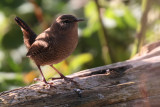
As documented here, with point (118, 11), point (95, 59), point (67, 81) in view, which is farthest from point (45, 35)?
point (118, 11)

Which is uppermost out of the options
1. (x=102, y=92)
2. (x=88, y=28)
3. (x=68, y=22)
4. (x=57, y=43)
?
(x=88, y=28)

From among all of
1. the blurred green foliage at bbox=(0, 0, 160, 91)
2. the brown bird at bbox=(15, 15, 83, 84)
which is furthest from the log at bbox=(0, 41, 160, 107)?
the blurred green foliage at bbox=(0, 0, 160, 91)

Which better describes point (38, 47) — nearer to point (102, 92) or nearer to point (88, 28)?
point (102, 92)

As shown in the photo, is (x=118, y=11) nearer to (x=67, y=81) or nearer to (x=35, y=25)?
(x=35, y=25)

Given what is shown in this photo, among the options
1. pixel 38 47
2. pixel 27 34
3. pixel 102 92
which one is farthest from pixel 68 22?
pixel 102 92

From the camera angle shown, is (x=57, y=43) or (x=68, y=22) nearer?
(x=57, y=43)

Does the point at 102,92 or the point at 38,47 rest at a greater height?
the point at 38,47

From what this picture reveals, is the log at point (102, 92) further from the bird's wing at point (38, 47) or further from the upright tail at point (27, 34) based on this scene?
the upright tail at point (27, 34)
